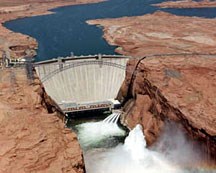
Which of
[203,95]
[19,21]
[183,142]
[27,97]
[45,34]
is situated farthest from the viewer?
[19,21]

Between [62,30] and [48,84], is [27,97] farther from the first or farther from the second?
[62,30]

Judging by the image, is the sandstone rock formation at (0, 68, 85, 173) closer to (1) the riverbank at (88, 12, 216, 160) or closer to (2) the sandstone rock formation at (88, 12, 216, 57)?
(1) the riverbank at (88, 12, 216, 160)

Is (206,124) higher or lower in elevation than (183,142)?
higher

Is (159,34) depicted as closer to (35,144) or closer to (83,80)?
(83,80)

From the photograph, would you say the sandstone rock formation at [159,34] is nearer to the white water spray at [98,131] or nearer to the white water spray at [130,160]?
the white water spray at [98,131]

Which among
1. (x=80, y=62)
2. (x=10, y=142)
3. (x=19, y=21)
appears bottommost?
(x=19, y=21)

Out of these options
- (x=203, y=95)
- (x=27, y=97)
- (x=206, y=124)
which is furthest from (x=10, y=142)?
(x=203, y=95)

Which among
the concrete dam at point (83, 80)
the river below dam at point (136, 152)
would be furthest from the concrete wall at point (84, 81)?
the river below dam at point (136, 152)
